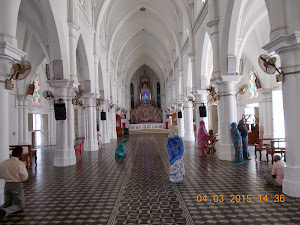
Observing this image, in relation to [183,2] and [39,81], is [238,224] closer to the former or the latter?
[183,2]

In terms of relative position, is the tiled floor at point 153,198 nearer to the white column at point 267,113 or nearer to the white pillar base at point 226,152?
the white pillar base at point 226,152

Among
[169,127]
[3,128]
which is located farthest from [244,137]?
[3,128]

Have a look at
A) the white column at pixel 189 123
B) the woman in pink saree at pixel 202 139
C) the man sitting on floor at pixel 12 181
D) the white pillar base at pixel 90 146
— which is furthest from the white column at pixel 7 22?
the white column at pixel 189 123

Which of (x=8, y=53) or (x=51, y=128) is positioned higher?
(x=8, y=53)

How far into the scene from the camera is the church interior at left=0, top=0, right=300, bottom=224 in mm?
4633

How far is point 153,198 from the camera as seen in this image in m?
5.20

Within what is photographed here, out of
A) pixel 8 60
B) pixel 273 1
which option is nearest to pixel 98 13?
pixel 8 60

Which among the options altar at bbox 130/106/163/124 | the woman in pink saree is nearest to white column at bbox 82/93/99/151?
the woman in pink saree

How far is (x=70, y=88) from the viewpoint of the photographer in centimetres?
985

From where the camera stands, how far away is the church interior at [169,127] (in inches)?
182

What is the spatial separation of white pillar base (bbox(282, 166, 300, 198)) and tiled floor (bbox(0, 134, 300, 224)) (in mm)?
171

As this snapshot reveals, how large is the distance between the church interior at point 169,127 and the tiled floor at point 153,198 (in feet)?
0.08

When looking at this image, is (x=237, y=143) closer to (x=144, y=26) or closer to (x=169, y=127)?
(x=169, y=127)

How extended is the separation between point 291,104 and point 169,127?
22.2ft
